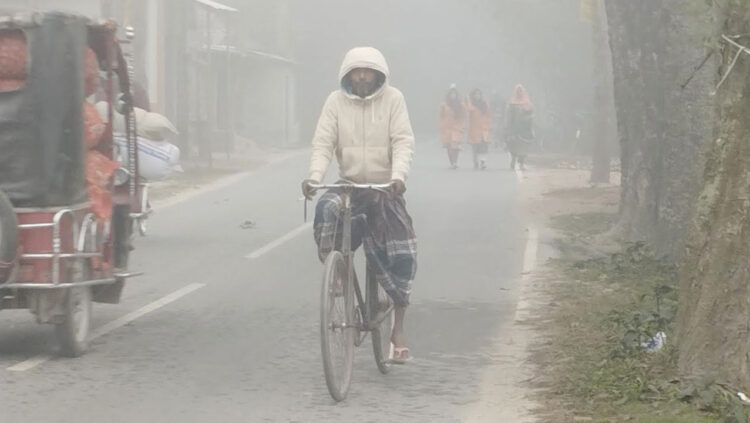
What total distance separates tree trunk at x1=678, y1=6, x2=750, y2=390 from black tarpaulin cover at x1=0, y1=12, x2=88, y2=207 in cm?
384

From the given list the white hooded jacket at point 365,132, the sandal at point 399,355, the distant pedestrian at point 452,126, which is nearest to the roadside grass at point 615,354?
the sandal at point 399,355

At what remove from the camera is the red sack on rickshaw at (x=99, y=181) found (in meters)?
9.73

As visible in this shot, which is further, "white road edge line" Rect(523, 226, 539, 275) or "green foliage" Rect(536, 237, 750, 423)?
"white road edge line" Rect(523, 226, 539, 275)

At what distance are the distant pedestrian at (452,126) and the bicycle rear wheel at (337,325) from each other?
87.0ft

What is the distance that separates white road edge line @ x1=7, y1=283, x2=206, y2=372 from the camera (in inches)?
365

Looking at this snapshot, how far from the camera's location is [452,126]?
35281 mm

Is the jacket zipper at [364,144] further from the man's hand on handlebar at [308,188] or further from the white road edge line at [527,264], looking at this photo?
the white road edge line at [527,264]

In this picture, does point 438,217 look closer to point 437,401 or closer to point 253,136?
point 437,401

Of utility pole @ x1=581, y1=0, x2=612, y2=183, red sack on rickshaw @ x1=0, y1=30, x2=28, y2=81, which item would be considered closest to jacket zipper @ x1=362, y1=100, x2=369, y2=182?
red sack on rickshaw @ x1=0, y1=30, x2=28, y2=81

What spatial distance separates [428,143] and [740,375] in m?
47.3

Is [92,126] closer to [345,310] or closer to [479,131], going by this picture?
[345,310]

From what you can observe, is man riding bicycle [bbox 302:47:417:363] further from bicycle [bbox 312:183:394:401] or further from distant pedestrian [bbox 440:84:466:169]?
distant pedestrian [bbox 440:84:466:169]

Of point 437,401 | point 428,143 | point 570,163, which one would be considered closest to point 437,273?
point 437,401

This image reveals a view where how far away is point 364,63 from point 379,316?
148 centimetres
